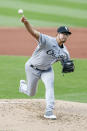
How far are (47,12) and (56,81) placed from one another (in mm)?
9620

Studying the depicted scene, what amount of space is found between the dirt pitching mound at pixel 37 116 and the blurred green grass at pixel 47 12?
10.4m

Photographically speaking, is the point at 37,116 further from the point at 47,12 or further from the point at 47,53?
the point at 47,12

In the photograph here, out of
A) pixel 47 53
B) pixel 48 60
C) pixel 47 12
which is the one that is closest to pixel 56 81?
pixel 48 60

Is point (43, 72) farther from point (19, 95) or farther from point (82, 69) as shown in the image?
point (82, 69)

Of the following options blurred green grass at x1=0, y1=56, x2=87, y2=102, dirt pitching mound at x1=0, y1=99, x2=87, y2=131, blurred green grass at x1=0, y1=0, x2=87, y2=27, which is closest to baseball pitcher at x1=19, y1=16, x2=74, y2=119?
dirt pitching mound at x1=0, y1=99, x2=87, y2=131

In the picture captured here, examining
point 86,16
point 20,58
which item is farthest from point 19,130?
point 86,16

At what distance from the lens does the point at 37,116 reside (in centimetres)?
849

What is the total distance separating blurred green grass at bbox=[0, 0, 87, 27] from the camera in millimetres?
20016

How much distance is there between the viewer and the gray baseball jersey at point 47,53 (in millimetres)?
8148

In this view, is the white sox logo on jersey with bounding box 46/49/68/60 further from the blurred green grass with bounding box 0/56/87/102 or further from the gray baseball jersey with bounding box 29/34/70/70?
the blurred green grass with bounding box 0/56/87/102

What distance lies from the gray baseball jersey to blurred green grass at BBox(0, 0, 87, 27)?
1122 cm

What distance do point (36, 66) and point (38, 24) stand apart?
36.9 ft

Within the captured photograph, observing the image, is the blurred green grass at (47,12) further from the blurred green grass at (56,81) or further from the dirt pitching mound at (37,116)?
the dirt pitching mound at (37,116)

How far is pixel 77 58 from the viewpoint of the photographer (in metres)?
14.8
